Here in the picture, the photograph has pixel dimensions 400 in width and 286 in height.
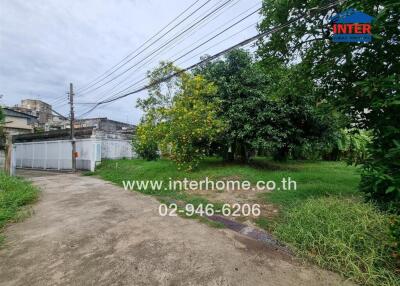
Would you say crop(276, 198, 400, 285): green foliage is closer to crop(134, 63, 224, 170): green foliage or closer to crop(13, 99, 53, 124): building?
crop(134, 63, 224, 170): green foliage

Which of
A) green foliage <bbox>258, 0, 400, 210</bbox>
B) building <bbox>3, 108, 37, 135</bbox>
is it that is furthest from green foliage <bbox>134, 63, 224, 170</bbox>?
building <bbox>3, 108, 37, 135</bbox>

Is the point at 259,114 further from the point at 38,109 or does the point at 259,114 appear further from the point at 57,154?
the point at 38,109

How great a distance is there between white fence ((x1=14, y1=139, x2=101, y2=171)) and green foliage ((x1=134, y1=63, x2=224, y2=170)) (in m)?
6.99

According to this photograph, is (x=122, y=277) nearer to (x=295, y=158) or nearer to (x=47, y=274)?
(x=47, y=274)

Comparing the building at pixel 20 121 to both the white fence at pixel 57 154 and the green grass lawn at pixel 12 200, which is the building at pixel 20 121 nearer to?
the white fence at pixel 57 154

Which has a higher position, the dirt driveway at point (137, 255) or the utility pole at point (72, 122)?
the utility pole at point (72, 122)

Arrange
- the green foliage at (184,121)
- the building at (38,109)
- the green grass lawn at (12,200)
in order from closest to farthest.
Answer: the green grass lawn at (12,200) < the green foliage at (184,121) < the building at (38,109)

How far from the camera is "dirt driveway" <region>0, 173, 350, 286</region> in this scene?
114 inches

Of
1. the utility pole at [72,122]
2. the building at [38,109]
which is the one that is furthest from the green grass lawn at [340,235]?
the building at [38,109]

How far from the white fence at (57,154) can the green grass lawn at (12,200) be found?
7.53 metres

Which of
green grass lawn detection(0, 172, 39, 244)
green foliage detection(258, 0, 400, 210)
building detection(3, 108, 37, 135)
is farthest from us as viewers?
building detection(3, 108, 37, 135)

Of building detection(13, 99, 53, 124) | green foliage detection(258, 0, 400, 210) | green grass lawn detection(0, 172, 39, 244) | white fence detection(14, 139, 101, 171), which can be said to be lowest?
green grass lawn detection(0, 172, 39, 244)

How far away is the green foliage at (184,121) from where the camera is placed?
9516 mm

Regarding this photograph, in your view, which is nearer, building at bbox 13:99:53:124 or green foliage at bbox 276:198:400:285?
→ green foliage at bbox 276:198:400:285
